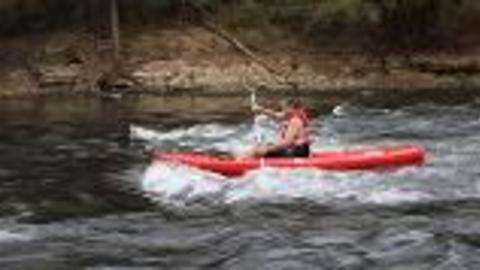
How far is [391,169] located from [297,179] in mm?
1932

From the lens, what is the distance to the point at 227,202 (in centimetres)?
2073

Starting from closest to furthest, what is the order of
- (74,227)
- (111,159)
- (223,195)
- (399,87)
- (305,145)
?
1. (74,227)
2. (223,195)
3. (305,145)
4. (111,159)
5. (399,87)

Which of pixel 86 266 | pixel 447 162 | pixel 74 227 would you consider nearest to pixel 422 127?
pixel 447 162

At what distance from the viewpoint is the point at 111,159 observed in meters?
26.6

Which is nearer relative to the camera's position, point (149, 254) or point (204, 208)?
point (149, 254)

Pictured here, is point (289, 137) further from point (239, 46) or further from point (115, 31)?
point (115, 31)

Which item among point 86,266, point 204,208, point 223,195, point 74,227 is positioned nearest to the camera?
point 86,266

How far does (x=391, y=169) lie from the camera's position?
74.4 feet

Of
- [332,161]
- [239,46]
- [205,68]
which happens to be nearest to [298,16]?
[239,46]

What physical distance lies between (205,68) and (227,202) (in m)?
25.1

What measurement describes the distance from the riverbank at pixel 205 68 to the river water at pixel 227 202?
10782 millimetres

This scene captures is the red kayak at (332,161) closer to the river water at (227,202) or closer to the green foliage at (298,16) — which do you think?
Result: the river water at (227,202)

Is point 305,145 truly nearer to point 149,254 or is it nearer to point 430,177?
point 430,177

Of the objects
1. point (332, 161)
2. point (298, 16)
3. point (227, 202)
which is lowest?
point (227, 202)
